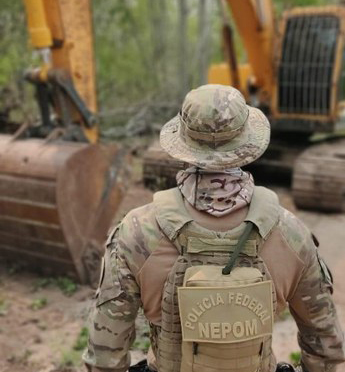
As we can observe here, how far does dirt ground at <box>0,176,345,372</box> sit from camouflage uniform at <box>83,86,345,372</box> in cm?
190

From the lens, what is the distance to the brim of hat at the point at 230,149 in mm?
1947

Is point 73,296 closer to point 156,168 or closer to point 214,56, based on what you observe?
point 156,168

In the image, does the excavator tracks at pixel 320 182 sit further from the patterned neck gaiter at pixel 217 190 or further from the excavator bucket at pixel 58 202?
the patterned neck gaiter at pixel 217 190

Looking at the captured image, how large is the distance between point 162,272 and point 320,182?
18.6ft

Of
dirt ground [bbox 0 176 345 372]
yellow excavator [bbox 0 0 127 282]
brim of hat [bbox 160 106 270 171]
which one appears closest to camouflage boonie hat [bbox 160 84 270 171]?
brim of hat [bbox 160 106 270 171]

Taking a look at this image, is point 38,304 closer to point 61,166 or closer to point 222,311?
point 61,166

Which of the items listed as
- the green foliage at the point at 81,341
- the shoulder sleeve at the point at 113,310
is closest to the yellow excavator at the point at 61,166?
the green foliage at the point at 81,341

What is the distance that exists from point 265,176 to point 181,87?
286 inches

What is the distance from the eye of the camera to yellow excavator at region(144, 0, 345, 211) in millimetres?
7434

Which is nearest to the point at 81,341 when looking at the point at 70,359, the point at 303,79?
the point at 70,359

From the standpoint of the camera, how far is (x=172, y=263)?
1.97m

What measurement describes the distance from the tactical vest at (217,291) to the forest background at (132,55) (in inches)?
387

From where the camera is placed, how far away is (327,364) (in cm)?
228

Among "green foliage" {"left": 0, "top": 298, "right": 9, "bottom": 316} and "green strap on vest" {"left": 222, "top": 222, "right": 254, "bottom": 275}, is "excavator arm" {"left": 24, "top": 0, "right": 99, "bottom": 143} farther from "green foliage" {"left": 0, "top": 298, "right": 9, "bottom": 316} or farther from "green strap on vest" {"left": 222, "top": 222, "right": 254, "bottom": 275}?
"green strap on vest" {"left": 222, "top": 222, "right": 254, "bottom": 275}
